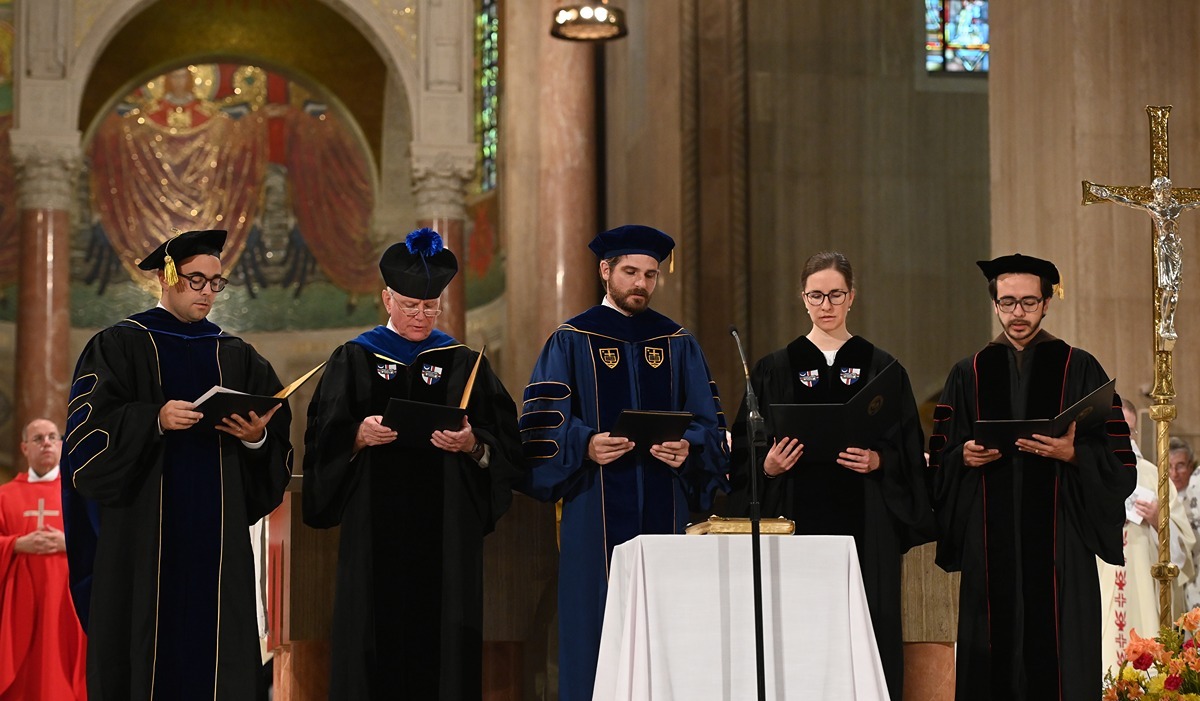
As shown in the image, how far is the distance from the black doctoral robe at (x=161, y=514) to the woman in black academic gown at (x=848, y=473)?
1766mm

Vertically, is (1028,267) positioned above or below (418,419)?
above

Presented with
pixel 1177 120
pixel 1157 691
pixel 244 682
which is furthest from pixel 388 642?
pixel 1177 120

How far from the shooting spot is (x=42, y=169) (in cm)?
1469

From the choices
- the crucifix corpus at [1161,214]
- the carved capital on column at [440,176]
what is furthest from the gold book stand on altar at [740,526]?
the carved capital on column at [440,176]

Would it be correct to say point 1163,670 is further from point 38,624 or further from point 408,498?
point 38,624

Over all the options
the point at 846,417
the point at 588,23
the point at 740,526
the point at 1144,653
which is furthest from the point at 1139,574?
the point at 588,23

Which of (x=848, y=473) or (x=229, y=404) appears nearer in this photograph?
(x=229, y=404)

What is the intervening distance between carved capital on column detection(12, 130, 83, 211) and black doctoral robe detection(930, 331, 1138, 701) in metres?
10.9

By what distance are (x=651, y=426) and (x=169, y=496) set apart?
1631 mm

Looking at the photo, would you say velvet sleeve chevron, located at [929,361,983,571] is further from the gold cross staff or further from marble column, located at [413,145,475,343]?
marble column, located at [413,145,475,343]

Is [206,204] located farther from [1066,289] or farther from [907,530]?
[907,530]

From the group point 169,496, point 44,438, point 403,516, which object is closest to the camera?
point 169,496

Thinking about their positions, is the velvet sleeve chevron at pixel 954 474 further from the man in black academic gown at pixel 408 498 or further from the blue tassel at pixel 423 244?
the blue tassel at pixel 423 244

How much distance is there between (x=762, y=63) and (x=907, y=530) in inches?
279
